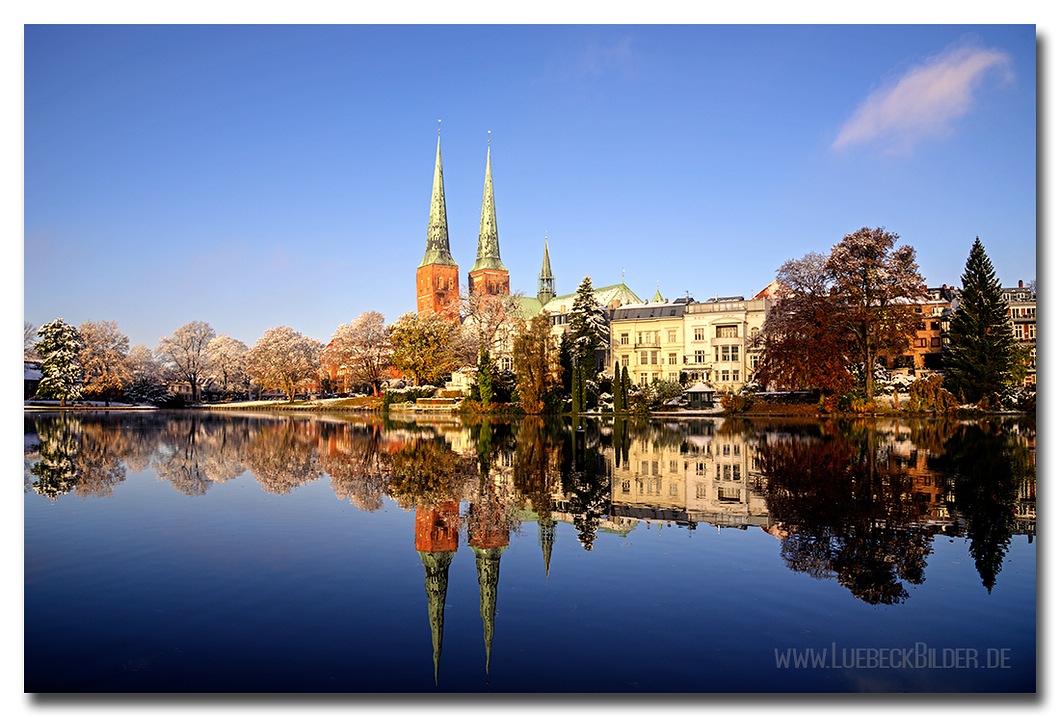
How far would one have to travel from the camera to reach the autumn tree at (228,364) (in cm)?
2195

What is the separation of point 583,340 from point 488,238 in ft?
157

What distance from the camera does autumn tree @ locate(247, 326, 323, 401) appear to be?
3594cm

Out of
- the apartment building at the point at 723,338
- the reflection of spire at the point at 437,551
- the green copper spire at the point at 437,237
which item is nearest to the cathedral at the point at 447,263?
the green copper spire at the point at 437,237

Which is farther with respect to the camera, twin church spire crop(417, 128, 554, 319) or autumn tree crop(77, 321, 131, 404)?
twin church spire crop(417, 128, 554, 319)

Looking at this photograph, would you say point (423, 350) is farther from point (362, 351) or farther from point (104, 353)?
point (104, 353)

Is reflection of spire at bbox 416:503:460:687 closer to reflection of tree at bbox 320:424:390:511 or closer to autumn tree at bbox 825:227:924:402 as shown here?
reflection of tree at bbox 320:424:390:511

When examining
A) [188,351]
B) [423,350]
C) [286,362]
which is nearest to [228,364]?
[188,351]

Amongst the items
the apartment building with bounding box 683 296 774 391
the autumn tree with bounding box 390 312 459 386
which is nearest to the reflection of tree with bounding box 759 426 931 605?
the apartment building with bounding box 683 296 774 391

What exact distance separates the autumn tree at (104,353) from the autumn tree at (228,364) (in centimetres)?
222

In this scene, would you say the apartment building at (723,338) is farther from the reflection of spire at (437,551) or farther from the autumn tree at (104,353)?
the reflection of spire at (437,551)

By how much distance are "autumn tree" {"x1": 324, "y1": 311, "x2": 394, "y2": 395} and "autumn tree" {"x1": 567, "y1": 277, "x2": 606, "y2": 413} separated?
50.5 ft

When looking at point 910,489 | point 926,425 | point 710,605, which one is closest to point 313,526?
point 710,605

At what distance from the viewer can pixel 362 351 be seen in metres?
50.3

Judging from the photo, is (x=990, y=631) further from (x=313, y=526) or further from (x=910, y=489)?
(x=313, y=526)
